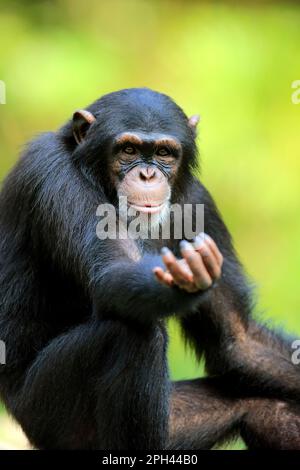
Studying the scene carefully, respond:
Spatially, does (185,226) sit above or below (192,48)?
below

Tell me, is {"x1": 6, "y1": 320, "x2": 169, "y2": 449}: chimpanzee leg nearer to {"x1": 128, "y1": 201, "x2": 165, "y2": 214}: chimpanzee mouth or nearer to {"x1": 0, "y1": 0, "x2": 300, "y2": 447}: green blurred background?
{"x1": 128, "y1": 201, "x2": 165, "y2": 214}: chimpanzee mouth

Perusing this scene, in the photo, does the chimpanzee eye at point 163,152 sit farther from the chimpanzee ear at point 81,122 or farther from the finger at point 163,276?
the finger at point 163,276

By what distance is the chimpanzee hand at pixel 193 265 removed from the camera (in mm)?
4656

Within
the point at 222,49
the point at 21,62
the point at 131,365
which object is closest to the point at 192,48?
the point at 222,49

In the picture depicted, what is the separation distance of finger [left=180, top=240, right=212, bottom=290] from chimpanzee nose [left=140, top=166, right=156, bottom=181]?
1.34m

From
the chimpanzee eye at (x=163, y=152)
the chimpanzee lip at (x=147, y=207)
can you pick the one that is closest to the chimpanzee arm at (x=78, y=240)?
the chimpanzee lip at (x=147, y=207)

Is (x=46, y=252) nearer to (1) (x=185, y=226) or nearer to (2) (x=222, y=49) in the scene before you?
(1) (x=185, y=226)

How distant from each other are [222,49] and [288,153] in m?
1.74

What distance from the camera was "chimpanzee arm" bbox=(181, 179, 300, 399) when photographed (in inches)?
271

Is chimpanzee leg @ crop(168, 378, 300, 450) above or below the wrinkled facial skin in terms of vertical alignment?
below

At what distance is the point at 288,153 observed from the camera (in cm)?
1241

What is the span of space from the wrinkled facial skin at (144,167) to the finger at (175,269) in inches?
46.2

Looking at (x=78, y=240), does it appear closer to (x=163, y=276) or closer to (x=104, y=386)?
(x=104, y=386)

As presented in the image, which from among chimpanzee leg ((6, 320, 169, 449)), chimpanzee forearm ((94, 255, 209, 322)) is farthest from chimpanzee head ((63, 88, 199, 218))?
chimpanzee leg ((6, 320, 169, 449))
